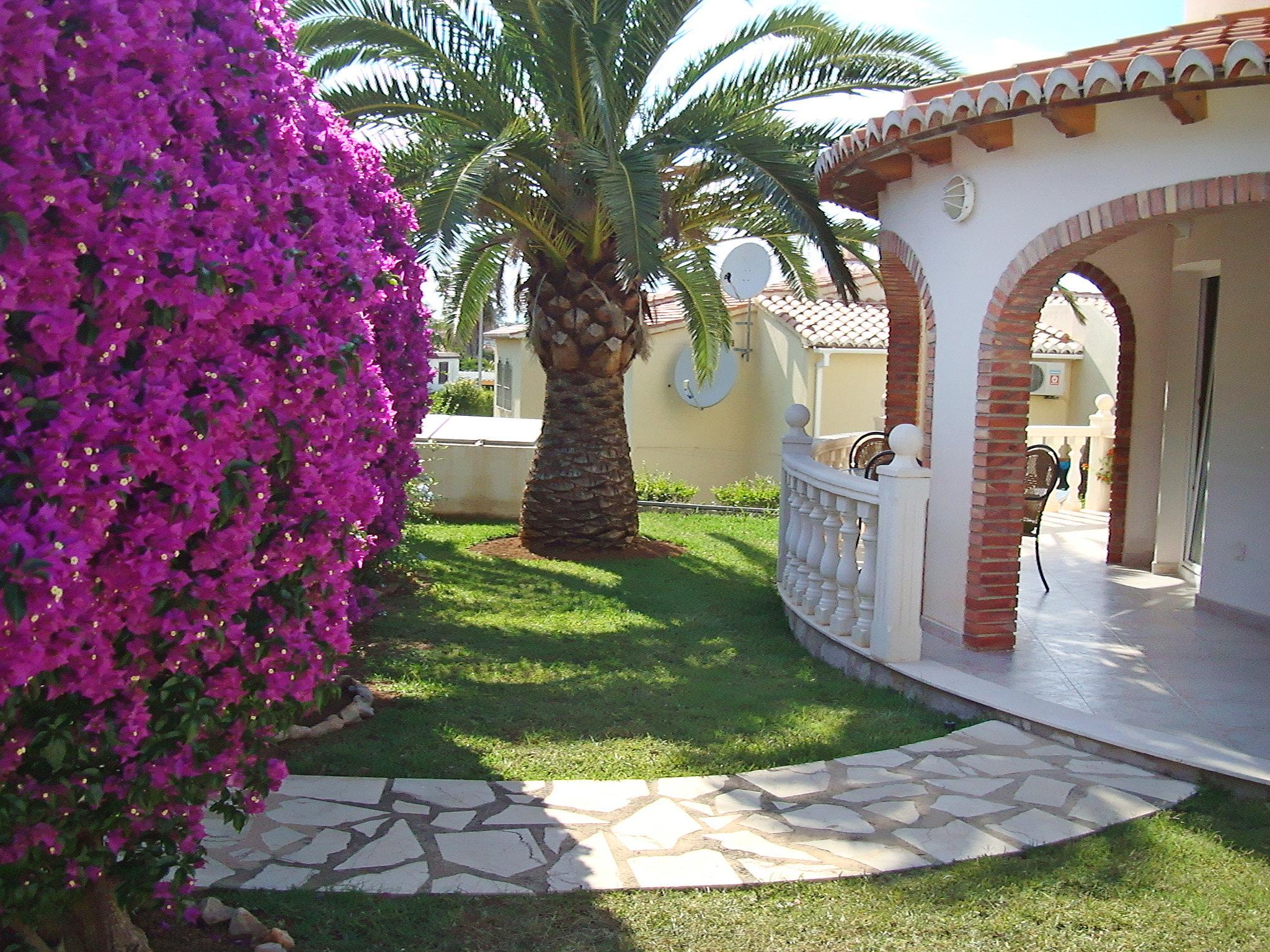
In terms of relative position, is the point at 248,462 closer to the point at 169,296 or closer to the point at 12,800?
the point at 169,296

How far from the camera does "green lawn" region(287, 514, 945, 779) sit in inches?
209

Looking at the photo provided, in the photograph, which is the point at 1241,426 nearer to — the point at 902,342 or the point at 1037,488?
the point at 1037,488

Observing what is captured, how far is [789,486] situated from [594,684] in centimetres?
251

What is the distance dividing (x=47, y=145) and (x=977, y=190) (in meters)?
5.58

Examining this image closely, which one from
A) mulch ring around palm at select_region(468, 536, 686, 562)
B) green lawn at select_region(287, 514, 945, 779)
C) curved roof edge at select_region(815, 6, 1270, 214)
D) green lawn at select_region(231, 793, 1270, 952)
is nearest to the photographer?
green lawn at select_region(231, 793, 1270, 952)

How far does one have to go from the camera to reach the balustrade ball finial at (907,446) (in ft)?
20.2

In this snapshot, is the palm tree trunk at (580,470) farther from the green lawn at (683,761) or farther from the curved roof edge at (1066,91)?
the curved roof edge at (1066,91)

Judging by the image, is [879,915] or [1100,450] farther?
[1100,450]

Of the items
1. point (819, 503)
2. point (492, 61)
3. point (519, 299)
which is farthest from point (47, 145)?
point (519, 299)

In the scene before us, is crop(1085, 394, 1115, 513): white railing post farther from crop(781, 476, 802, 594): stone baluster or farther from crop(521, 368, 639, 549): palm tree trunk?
crop(781, 476, 802, 594): stone baluster

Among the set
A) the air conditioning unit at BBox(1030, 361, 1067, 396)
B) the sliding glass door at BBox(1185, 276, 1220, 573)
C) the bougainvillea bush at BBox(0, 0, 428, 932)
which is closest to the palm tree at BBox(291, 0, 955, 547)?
the sliding glass door at BBox(1185, 276, 1220, 573)

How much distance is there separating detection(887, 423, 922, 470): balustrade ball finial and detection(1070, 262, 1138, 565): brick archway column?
453 cm

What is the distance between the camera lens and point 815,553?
745 centimetres

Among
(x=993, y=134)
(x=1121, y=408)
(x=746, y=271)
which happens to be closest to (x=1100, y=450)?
(x=1121, y=408)
